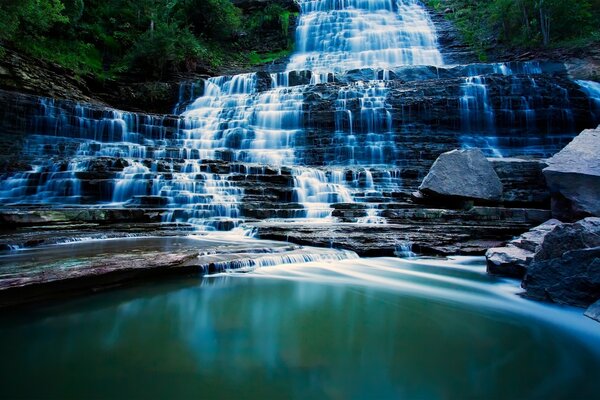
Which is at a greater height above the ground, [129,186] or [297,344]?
[129,186]

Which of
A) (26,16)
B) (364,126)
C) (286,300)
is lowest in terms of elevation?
(286,300)

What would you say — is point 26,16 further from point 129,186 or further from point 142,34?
point 129,186

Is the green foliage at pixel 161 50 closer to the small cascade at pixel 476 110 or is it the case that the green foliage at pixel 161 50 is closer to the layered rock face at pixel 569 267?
the small cascade at pixel 476 110

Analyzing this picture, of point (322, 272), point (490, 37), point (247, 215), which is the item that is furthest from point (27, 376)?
point (490, 37)

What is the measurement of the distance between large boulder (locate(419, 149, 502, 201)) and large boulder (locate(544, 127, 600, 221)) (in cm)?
149

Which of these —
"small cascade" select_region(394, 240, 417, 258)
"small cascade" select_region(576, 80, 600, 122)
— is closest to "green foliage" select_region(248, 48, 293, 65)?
"small cascade" select_region(576, 80, 600, 122)

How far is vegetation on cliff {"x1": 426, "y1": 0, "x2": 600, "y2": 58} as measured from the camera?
808 inches

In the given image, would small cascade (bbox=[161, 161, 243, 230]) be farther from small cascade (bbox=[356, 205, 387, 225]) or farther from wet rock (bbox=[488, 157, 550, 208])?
wet rock (bbox=[488, 157, 550, 208])

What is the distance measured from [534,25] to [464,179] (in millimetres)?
19790

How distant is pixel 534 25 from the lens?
22.4 m

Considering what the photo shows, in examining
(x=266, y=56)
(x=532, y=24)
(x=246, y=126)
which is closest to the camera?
(x=246, y=126)

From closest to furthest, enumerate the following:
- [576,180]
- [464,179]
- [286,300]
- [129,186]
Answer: [286,300] < [576,180] < [464,179] < [129,186]

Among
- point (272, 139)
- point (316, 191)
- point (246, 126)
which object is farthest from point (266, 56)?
point (316, 191)

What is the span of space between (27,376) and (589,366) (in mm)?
3955
